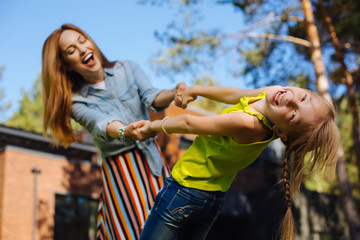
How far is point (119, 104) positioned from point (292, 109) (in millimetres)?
1349

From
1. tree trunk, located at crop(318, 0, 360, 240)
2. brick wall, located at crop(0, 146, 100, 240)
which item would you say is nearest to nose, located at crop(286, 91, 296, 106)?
tree trunk, located at crop(318, 0, 360, 240)

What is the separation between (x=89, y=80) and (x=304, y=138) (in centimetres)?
160

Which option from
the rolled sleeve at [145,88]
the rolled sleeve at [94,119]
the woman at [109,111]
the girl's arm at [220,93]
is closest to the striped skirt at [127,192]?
the woman at [109,111]

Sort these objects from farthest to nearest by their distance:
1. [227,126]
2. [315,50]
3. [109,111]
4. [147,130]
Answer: [315,50]
[109,111]
[147,130]
[227,126]

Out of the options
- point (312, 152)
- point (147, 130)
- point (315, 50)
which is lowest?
point (312, 152)

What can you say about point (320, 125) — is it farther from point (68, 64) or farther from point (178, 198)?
point (68, 64)

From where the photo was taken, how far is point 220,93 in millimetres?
2502

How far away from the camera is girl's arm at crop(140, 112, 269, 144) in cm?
204

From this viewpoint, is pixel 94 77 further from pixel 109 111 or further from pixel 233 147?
pixel 233 147

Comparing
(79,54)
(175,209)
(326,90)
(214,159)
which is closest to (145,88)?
(79,54)

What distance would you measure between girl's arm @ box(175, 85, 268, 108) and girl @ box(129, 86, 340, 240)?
4.9 inches

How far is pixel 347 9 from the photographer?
Result: 42.4 feet

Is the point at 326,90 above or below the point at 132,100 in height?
above

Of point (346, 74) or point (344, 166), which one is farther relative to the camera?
point (346, 74)
